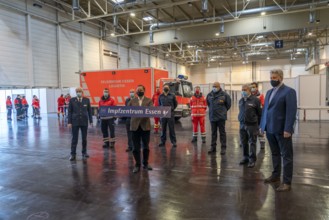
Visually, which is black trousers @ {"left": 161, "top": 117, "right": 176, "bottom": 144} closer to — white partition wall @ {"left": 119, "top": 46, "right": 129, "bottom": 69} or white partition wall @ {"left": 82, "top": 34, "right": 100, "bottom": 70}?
white partition wall @ {"left": 82, "top": 34, "right": 100, "bottom": 70}

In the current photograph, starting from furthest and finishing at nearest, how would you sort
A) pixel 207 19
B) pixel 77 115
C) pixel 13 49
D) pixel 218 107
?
pixel 207 19 < pixel 13 49 < pixel 218 107 < pixel 77 115

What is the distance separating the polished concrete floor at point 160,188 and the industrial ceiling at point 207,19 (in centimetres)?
918

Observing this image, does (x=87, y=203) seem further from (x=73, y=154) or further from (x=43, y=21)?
(x=43, y=21)

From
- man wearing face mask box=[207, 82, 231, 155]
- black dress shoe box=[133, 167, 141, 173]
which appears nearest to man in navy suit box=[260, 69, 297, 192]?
man wearing face mask box=[207, 82, 231, 155]

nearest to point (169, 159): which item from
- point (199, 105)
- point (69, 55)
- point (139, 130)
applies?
point (139, 130)

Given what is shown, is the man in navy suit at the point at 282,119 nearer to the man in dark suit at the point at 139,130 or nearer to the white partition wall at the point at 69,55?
the man in dark suit at the point at 139,130

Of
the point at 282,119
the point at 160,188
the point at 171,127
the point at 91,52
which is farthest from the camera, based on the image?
the point at 91,52

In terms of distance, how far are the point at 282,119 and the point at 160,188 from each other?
2.16m

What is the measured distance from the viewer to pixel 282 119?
12.4 feet

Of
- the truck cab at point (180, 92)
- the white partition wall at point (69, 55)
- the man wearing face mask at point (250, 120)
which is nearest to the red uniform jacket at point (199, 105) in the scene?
the man wearing face mask at point (250, 120)

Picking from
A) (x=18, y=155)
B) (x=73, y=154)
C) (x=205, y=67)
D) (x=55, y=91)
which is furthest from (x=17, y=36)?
(x=205, y=67)

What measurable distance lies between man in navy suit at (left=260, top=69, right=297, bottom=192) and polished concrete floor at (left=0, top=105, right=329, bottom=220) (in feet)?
1.33

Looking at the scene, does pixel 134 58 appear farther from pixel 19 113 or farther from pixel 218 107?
pixel 218 107

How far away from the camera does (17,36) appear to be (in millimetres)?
15328
